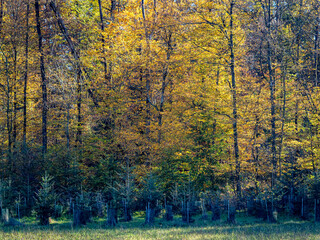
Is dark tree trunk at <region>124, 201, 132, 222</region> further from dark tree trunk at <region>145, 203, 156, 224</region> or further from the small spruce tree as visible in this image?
the small spruce tree

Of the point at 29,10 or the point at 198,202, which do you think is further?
the point at 29,10

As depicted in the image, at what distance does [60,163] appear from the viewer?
17078 mm

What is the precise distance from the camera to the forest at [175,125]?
54.4 ft

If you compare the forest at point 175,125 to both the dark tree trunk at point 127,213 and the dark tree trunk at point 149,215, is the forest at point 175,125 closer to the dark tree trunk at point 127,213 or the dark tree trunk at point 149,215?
the dark tree trunk at point 149,215

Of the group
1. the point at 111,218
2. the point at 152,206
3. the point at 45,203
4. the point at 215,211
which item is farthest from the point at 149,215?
the point at 45,203

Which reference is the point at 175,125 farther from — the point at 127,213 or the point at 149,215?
the point at 149,215

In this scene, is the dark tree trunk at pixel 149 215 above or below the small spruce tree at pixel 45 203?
below

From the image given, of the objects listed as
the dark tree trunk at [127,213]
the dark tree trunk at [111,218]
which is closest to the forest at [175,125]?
the dark tree trunk at [111,218]

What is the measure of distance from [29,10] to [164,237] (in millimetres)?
19851

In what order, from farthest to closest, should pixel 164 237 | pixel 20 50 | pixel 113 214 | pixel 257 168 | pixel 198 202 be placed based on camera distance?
pixel 20 50 < pixel 198 202 < pixel 257 168 < pixel 113 214 < pixel 164 237

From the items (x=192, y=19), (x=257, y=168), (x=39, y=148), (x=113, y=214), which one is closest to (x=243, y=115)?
(x=257, y=168)

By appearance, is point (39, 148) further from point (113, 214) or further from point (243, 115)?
point (243, 115)

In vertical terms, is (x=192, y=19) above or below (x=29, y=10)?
below

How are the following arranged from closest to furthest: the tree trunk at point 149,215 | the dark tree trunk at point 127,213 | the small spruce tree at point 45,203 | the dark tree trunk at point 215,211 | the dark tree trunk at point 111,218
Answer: the small spruce tree at point 45,203, the dark tree trunk at point 111,218, the tree trunk at point 149,215, the dark tree trunk at point 127,213, the dark tree trunk at point 215,211
